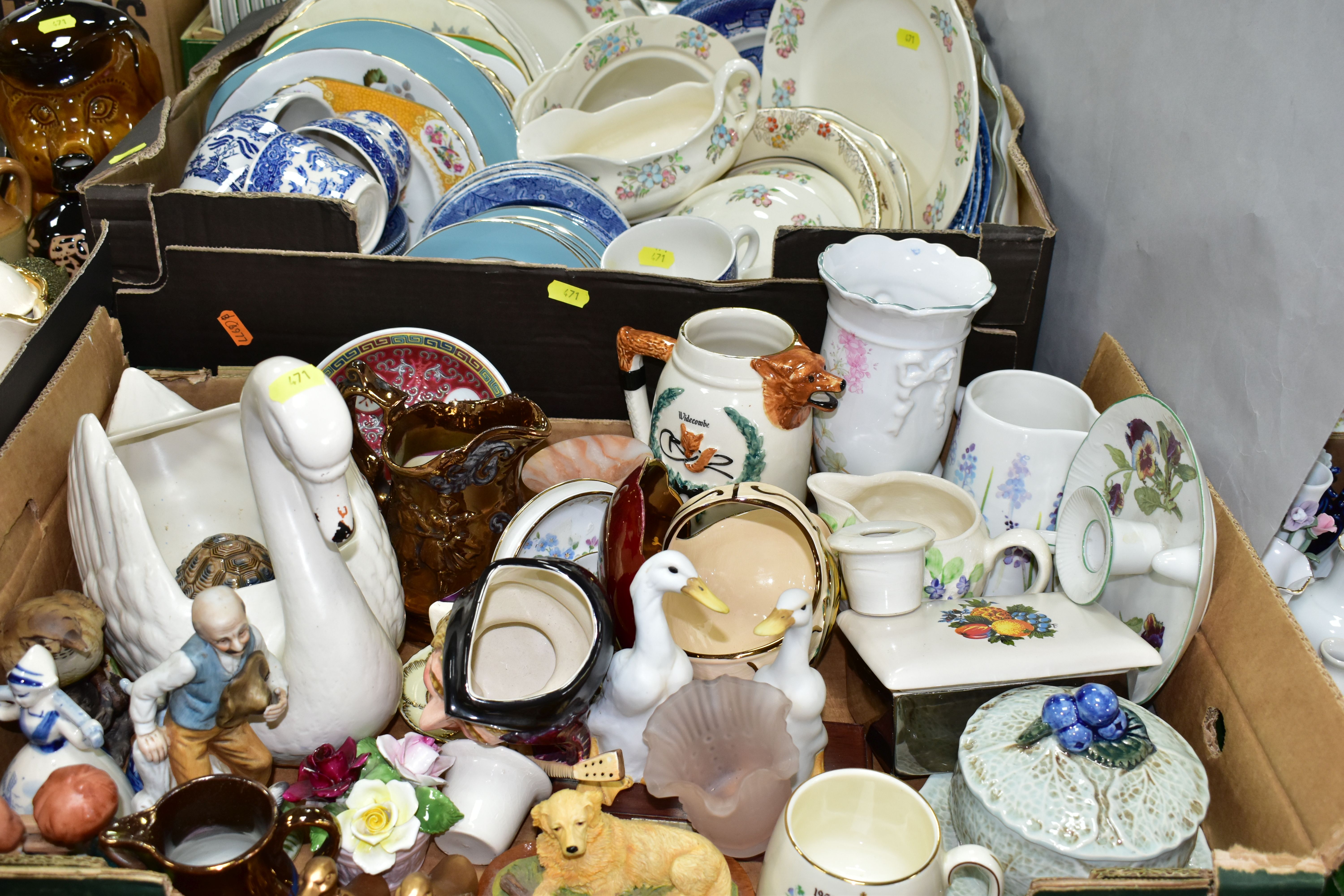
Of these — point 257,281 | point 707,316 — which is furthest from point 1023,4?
point 257,281

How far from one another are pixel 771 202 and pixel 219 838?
996 mm

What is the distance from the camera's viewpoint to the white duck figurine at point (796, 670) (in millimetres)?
778

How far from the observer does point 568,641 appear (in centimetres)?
93

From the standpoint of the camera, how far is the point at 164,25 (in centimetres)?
164

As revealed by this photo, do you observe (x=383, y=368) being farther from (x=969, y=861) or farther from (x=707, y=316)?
(x=969, y=861)

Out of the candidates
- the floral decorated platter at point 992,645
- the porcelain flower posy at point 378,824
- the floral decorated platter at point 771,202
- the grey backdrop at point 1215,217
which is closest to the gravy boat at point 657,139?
the floral decorated platter at point 771,202

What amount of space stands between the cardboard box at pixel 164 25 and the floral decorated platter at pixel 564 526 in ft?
3.74

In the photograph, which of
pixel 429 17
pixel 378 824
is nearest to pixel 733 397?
pixel 378 824

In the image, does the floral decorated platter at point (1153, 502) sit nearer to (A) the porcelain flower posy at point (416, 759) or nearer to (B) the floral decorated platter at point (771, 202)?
(B) the floral decorated platter at point (771, 202)

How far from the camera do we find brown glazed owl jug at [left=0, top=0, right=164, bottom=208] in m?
1.37

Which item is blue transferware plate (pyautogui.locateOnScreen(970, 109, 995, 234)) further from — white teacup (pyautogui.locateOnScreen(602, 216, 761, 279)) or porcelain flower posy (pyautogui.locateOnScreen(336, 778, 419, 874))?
porcelain flower posy (pyautogui.locateOnScreen(336, 778, 419, 874))

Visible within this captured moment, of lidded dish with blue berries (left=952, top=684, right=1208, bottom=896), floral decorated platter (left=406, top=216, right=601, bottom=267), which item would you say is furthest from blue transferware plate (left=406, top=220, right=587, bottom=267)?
lidded dish with blue berries (left=952, top=684, right=1208, bottom=896)

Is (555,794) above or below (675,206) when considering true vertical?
below

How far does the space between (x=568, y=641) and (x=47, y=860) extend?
1.41 feet
